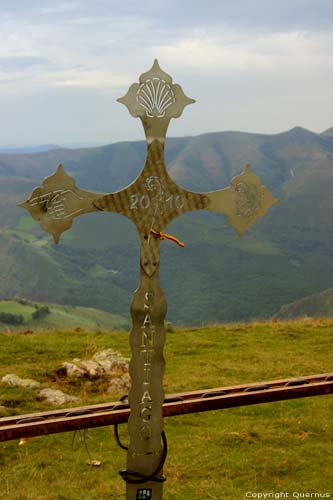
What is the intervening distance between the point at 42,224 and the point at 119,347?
9.33 metres

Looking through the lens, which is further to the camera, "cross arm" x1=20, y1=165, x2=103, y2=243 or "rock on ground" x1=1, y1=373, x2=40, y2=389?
"rock on ground" x1=1, y1=373, x2=40, y2=389

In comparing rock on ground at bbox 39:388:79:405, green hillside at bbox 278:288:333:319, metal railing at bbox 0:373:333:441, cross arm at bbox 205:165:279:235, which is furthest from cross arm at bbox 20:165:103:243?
green hillside at bbox 278:288:333:319

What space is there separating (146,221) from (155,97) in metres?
0.90

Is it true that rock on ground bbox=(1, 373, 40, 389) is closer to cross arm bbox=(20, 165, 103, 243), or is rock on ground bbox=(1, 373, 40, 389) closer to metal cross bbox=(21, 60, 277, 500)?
metal cross bbox=(21, 60, 277, 500)

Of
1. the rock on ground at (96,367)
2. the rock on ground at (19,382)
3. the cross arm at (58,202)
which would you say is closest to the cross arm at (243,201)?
the cross arm at (58,202)

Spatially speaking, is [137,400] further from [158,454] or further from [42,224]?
[42,224]

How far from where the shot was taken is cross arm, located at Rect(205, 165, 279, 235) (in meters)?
5.25

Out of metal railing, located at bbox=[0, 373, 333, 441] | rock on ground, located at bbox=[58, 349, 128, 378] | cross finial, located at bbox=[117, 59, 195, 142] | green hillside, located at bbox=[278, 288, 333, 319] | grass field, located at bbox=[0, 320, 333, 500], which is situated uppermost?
cross finial, located at bbox=[117, 59, 195, 142]

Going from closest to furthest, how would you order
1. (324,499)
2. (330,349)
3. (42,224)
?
(42,224) < (324,499) < (330,349)

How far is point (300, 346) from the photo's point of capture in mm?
13961

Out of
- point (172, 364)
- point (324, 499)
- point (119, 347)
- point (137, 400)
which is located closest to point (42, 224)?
point (137, 400)

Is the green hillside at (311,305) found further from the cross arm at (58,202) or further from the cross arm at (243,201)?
the cross arm at (58,202)

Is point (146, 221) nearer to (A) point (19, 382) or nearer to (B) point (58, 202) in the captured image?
(B) point (58, 202)

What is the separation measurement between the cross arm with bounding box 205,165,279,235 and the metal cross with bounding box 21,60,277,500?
0.48 metres
